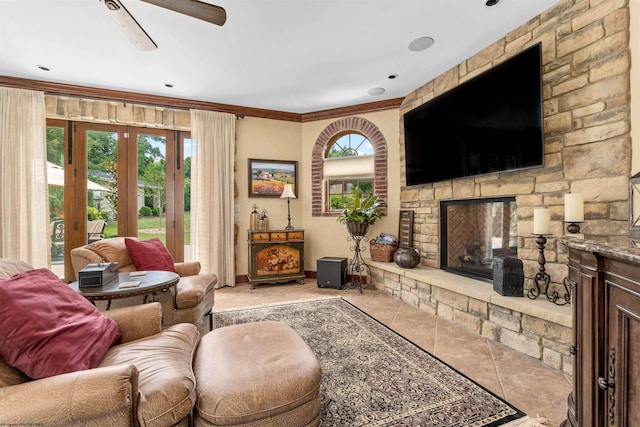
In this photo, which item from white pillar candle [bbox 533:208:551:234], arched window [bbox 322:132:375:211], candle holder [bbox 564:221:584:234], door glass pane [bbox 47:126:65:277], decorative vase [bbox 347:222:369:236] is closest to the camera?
candle holder [bbox 564:221:584:234]

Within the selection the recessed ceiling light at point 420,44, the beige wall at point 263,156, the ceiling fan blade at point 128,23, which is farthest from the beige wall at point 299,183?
the ceiling fan blade at point 128,23

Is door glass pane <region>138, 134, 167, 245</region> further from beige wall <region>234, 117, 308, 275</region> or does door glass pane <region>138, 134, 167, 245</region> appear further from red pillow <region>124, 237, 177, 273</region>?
red pillow <region>124, 237, 177, 273</region>

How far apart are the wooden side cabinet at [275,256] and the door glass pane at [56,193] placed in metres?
2.40

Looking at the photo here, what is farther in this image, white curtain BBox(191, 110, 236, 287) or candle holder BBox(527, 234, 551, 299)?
white curtain BBox(191, 110, 236, 287)

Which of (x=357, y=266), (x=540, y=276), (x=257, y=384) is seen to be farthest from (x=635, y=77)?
(x=357, y=266)

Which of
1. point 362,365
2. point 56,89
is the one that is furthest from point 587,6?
point 56,89

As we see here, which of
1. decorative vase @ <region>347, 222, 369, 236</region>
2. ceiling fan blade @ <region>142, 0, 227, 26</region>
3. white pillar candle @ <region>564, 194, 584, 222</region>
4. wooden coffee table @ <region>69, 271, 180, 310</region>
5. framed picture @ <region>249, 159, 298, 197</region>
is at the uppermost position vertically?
ceiling fan blade @ <region>142, 0, 227, 26</region>

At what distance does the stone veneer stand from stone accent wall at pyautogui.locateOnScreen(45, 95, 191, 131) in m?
3.60

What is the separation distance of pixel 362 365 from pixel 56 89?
4.68 meters

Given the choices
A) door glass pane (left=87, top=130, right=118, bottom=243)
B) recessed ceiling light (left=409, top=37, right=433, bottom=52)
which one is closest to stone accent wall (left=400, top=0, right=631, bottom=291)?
recessed ceiling light (left=409, top=37, right=433, bottom=52)

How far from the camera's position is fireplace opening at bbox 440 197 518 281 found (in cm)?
282

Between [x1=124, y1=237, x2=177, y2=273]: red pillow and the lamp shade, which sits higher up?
the lamp shade

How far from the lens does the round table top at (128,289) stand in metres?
1.93

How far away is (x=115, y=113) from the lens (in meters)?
3.89
